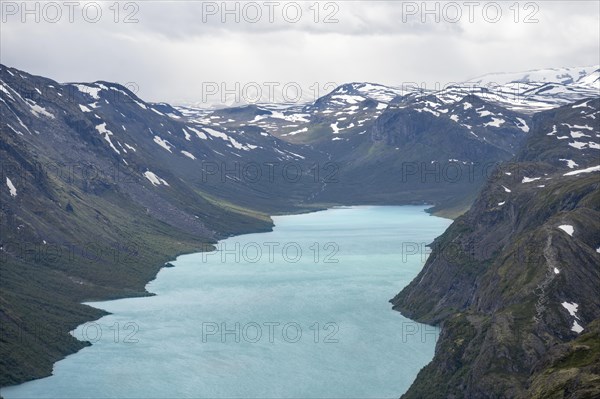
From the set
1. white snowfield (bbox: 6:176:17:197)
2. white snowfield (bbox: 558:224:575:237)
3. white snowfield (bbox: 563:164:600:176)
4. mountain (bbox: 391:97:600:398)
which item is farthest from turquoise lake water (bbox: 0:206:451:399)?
white snowfield (bbox: 563:164:600:176)

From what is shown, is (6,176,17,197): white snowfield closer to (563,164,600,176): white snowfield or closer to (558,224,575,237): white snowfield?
(563,164,600,176): white snowfield

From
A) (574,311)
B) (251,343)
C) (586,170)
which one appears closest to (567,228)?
(574,311)

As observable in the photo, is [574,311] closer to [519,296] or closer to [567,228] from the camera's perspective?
[519,296]

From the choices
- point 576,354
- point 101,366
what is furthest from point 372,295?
point 576,354

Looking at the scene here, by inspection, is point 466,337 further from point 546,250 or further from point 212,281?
point 212,281

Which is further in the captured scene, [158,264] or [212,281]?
[158,264]

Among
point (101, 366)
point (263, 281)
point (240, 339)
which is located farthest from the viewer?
point (263, 281)
